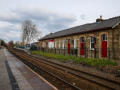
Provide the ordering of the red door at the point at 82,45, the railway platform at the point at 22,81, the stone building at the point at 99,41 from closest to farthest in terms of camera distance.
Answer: the railway platform at the point at 22,81 < the stone building at the point at 99,41 < the red door at the point at 82,45

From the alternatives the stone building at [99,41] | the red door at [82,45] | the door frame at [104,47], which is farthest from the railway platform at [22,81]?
the red door at [82,45]

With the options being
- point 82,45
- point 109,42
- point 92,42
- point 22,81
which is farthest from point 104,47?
point 22,81

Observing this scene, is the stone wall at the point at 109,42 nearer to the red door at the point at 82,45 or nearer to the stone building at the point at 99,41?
the stone building at the point at 99,41

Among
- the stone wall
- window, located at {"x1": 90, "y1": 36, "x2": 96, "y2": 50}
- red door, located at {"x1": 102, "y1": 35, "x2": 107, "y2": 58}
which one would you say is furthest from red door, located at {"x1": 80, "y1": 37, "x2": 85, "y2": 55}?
red door, located at {"x1": 102, "y1": 35, "x2": 107, "y2": 58}

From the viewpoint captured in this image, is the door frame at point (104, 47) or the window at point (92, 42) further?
the window at point (92, 42)

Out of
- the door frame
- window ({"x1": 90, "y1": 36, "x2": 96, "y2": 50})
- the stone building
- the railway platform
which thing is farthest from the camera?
window ({"x1": 90, "y1": 36, "x2": 96, "y2": 50})

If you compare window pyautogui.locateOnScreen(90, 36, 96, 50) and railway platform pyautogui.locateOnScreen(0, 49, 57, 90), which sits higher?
window pyautogui.locateOnScreen(90, 36, 96, 50)

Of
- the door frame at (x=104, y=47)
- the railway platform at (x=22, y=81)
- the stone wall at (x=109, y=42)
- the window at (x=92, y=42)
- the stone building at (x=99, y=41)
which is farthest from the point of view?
the window at (x=92, y=42)

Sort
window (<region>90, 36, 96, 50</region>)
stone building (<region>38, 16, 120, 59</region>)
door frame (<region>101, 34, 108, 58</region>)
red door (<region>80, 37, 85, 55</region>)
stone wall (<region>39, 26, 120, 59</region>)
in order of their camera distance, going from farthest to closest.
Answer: red door (<region>80, 37, 85, 55</region>), window (<region>90, 36, 96, 50</region>), door frame (<region>101, 34, 108, 58</region>), stone building (<region>38, 16, 120, 59</region>), stone wall (<region>39, 26, 120, 59</region>)

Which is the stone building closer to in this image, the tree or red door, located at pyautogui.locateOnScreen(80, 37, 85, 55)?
red door, located at pyautogui.locateOnScreen(80, 37, 85, 55)

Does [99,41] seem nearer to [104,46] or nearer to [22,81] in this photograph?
[104,46]

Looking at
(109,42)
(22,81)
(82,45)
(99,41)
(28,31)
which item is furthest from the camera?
(28,31)

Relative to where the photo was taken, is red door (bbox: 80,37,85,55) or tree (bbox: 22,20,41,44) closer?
red door (bbox: 80,37,85,55)

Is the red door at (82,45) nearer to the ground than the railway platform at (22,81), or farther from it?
farther from it
